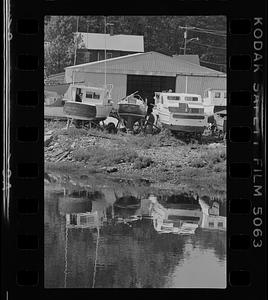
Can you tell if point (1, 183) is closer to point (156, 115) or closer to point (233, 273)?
point (156, 115)

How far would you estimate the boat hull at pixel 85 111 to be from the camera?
5.94m

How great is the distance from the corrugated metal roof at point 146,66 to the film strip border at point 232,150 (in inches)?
7.4

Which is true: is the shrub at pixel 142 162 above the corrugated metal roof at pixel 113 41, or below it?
below

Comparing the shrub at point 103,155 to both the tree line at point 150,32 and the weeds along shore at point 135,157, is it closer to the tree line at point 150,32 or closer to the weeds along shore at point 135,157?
the weeds along shore at point 135,157

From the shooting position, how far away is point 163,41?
5.92 metres

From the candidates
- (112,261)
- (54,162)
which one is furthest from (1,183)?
(112,261)

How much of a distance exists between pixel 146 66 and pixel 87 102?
13.5 inches

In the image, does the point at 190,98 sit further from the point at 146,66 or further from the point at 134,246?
the point at 134,246

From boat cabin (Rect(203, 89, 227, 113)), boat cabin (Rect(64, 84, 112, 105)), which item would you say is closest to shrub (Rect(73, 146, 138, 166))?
boat cabin (Rect(64, 84, 112, 105))

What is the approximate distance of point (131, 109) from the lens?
19.5 ft

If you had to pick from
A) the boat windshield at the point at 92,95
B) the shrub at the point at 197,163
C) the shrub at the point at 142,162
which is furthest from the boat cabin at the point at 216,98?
the boat windshield at the point at 92,95

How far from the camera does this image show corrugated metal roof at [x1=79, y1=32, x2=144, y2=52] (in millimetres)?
5883

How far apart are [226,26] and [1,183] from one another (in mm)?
1345

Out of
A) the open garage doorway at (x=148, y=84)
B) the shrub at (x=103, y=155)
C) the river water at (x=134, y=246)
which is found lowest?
the river water at (x=134, y=246)
